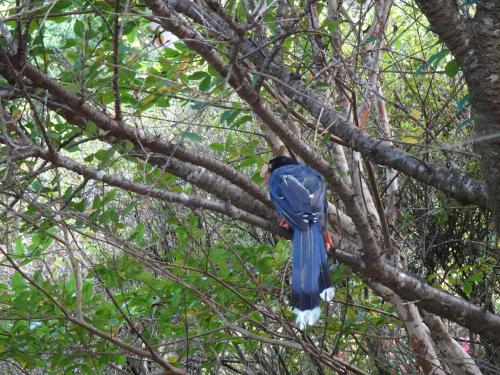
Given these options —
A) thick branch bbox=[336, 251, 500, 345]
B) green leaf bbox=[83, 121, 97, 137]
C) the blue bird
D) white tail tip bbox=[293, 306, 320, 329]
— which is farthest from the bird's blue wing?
green leaf bbox=[83, 121, 97, 137]

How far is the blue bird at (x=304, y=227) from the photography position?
308cm

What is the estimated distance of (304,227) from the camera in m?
3.58

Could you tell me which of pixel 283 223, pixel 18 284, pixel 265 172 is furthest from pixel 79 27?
pixel 265 172

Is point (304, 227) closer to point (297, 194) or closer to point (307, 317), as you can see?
point (297, 194)

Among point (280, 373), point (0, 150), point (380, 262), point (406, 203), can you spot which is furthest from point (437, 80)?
point (0, 150)

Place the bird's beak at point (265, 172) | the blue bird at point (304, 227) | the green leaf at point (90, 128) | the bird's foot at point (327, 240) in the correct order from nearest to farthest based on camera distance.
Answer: the green leaf at point (90, 128) < the blue bird at point (304, 227) < the bird's foot at point (327, 240) < the bird's beak at point (265, 172)

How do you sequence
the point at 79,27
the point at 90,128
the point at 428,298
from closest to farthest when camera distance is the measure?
the point at 90,128 < the point at 79,27 < the point at 428,298

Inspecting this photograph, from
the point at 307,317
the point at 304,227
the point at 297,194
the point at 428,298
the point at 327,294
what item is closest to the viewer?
the point at 307,317

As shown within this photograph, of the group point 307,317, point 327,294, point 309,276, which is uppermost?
point 309,276

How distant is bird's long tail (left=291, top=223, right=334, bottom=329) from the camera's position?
9.86 ft

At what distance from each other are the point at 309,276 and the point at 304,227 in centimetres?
45

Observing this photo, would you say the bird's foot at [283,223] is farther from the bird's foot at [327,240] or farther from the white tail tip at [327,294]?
the white tail tip at [327,294]

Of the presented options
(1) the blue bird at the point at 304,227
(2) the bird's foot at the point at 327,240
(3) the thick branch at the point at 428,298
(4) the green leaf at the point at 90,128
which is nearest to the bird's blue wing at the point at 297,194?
(1) the blue bird at the point at 304,227

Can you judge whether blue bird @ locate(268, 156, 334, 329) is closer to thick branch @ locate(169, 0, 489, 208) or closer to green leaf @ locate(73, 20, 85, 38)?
thick branch @ locate(169, 0, 489, 208)
